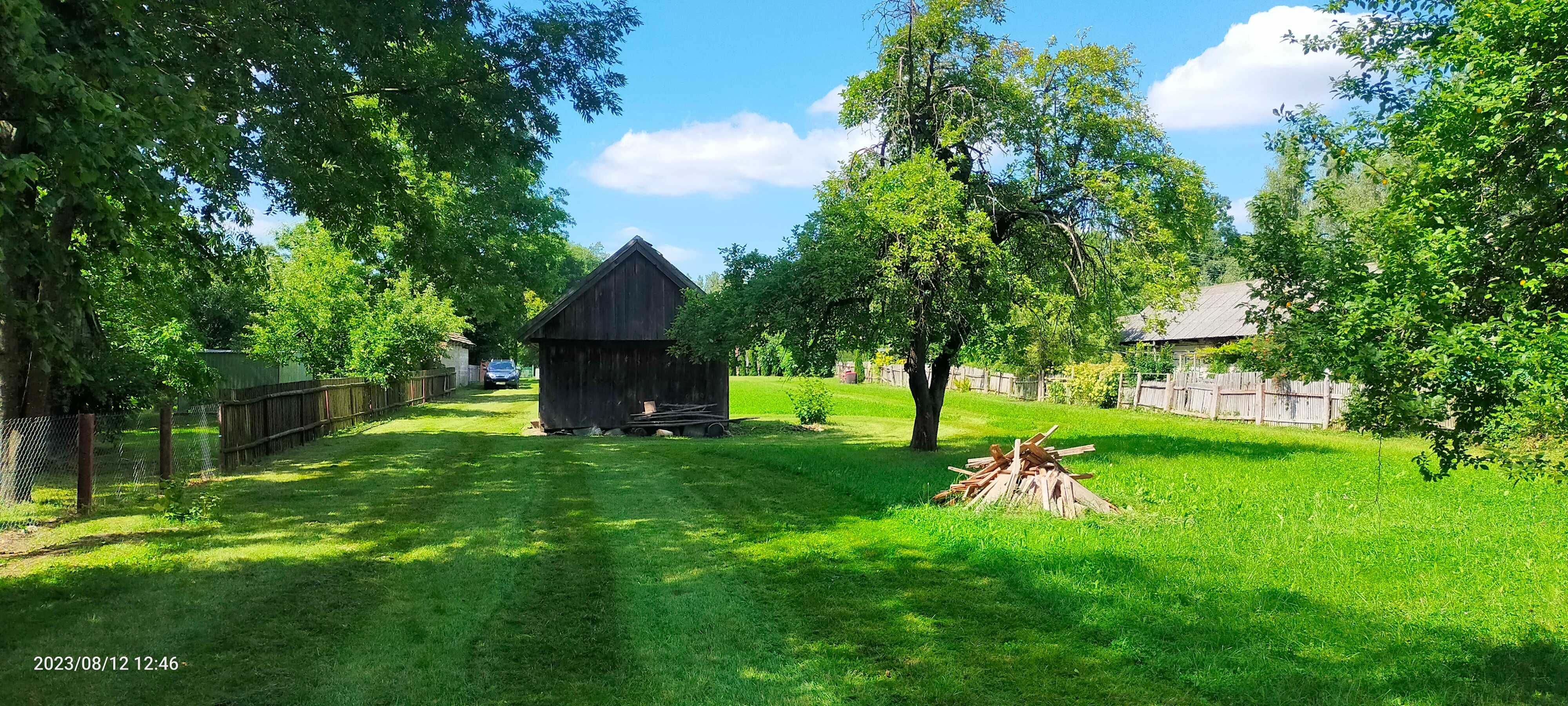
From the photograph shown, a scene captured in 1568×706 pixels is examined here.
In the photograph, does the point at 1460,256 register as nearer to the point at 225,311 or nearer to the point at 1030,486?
the point at 1030,486

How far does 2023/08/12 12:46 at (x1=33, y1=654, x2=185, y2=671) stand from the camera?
5.80 m

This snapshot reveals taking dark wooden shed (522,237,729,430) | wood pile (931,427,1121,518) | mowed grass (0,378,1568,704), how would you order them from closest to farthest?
mowed grass (0,378,1568,704)
wood pile (931,427,1121,518)
dark wooden shed (522,237,729,430)

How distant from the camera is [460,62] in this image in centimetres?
1527

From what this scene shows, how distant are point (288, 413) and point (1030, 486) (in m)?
15.1

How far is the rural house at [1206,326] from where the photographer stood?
35.2 m

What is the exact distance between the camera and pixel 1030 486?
11328 mm

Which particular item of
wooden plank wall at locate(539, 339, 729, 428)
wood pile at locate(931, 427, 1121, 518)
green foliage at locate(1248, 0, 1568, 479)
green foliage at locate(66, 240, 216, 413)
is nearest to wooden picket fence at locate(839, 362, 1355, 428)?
wood pile at locate(931, 427, 1121, 518)

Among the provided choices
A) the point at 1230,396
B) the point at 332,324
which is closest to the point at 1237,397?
the point at 1230,396

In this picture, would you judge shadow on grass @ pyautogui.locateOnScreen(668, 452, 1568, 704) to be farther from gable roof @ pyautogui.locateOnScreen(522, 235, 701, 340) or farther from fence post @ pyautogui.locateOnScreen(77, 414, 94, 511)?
gable roof @ pyautogui.locateOnScreen(522, 235, 701, 340)

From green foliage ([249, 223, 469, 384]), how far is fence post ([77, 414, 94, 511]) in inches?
662

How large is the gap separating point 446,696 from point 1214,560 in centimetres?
685

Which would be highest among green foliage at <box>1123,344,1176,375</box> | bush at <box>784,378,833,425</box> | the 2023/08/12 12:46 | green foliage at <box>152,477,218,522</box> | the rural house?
the rural house

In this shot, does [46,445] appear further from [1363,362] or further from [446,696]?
[1363,362]

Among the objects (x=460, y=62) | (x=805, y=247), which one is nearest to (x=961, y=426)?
(x=805, y=247)
